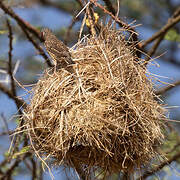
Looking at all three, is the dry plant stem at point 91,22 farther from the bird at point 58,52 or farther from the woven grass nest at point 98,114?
the bird at point 58,52

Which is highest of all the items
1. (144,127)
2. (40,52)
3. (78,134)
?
(144,127)

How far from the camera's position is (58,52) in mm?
2506

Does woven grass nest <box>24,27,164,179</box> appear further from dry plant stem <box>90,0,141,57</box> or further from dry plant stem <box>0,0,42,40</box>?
dry plant stem <box>0,0,42,40</box>

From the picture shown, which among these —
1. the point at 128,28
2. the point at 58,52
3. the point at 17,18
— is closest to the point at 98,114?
the point at 58,52

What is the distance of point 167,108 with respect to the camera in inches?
105

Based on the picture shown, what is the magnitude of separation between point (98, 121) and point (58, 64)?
504 mm

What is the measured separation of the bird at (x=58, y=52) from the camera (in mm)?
2484

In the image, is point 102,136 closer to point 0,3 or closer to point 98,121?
point 98,121

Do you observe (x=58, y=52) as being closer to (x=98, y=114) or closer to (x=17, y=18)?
(x=98, y=114)

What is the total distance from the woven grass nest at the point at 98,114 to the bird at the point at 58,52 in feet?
0.13

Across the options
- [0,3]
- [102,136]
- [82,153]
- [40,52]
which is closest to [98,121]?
[102,136]

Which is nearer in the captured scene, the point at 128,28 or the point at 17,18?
the point at 128,28

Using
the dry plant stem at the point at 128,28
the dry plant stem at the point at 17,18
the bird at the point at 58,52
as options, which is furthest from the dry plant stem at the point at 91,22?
the dry plant stem at the point at 17,18

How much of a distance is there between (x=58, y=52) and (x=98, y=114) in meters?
0.48
